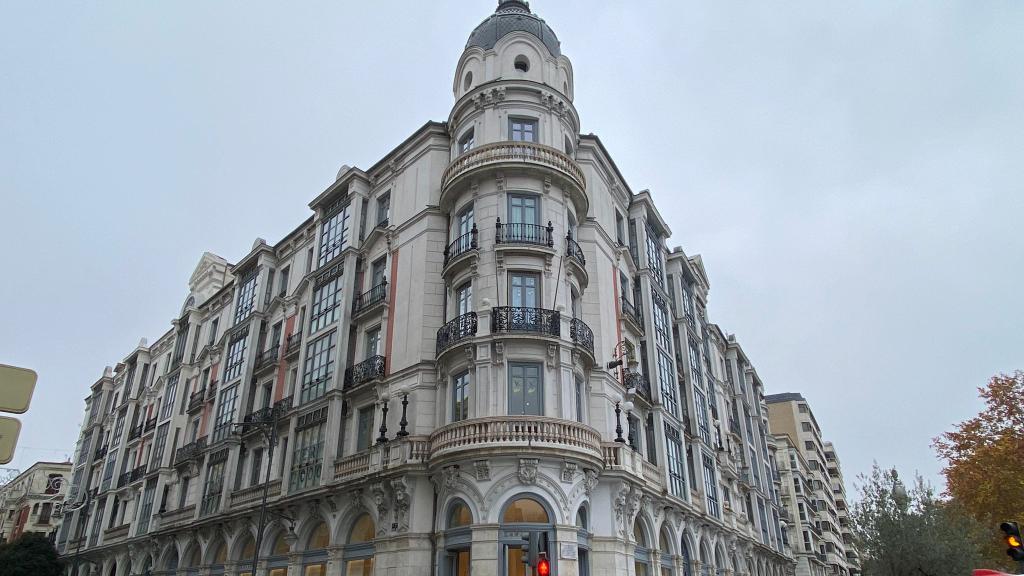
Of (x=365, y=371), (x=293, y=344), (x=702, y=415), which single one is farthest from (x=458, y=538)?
(x=702, y=415)

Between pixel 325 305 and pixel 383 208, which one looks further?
pixel 383 208

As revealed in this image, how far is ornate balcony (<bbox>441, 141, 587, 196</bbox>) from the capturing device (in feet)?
87.9

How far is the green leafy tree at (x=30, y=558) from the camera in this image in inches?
1677

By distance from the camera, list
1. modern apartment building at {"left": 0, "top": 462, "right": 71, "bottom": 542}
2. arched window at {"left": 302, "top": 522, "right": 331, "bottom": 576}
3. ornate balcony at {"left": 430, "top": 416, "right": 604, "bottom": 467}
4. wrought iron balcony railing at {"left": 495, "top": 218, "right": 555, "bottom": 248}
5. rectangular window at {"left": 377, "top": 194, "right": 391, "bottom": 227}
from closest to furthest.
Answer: ornate balcony at {"left": 430, "top": 416, "right": 604, "bottom": 467}, wrought iron balcony railing at {"left": 495, "top": 218, "right": 555, "bottom": 248}, arched window at {"left": 302, "top": 522, "right": 331, "bottom": 576}, rectangular window at {"left": 377, "top": 194, "right": 391, "bottom": 227}, modern apartment building at {"left": 0, "top": 462, "right": 71, "bottom": 542}

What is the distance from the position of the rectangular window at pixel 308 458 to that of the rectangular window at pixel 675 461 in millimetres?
16940

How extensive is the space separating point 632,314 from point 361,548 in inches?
665

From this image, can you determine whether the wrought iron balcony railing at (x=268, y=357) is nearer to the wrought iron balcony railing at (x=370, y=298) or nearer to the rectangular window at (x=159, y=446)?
the wrought iron balcony railing at (x=370, y=298)

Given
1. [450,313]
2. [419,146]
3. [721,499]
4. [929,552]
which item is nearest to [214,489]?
[450,313]

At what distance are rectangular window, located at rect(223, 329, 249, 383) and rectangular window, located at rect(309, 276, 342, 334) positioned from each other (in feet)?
24.8

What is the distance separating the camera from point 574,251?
1086 inches

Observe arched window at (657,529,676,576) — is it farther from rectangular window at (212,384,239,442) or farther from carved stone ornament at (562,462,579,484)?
rectangular window at (212,384,239,442)

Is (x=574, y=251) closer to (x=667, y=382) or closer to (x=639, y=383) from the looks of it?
(x=639, y=383)

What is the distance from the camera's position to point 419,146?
3288 centimetres

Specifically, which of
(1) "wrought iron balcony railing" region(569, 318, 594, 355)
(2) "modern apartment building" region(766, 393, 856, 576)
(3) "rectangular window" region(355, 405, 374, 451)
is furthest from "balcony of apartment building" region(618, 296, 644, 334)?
(2) "modern apartment building" region(766, 393, 856, 576)
